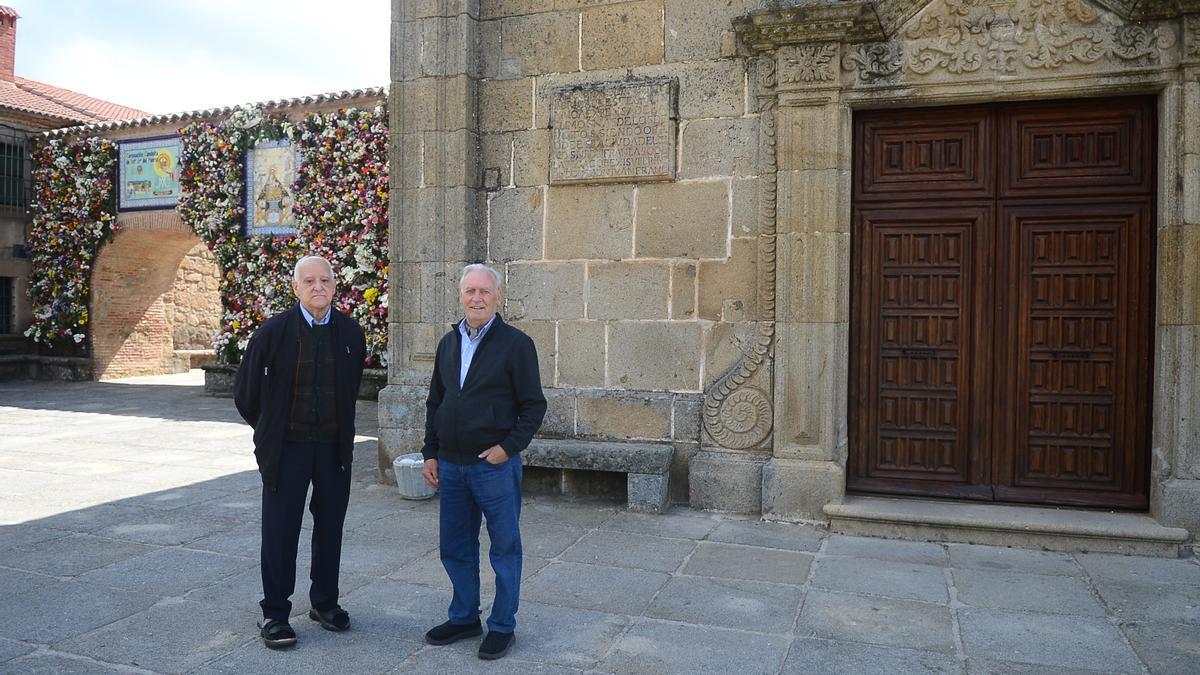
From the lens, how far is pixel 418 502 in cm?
618

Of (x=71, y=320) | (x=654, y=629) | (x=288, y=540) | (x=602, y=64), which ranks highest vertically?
(x=602, y=64)

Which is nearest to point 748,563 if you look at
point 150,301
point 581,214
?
point 581,214

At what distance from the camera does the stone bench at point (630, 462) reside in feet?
19.1

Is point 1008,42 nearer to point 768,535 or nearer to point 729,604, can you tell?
point 768,535

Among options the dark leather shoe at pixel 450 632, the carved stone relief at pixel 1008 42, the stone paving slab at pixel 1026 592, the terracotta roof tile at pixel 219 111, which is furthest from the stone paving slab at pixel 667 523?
Answer: the terracotta roof tile at pixel 219 111

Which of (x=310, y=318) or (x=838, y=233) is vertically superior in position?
(x=838, y=233)

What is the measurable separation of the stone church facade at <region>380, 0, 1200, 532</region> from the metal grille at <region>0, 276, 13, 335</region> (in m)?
13.2

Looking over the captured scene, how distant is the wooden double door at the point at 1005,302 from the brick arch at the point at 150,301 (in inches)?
496

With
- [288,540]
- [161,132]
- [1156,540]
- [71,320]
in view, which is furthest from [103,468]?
[71,320]

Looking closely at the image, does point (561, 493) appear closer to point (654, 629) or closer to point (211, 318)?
point (654, 629)

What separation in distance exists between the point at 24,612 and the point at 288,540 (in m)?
1.30

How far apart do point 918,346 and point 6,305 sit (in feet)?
54.2

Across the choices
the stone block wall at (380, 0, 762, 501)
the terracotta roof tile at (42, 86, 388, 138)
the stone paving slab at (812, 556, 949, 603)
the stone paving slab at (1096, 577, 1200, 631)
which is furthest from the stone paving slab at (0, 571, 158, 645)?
the terracotta roof tile at (42, 86, 388, 138)

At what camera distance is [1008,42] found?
5.33m
